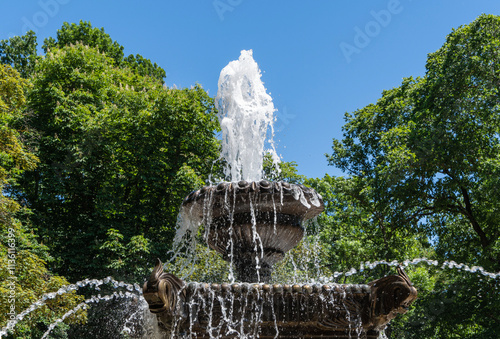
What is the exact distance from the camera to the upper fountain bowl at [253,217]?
625 centimetres

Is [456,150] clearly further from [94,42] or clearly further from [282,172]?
[94,42]

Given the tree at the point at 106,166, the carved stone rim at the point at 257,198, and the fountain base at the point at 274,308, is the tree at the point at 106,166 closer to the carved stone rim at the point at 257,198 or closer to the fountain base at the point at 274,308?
the carved stone rim at the point at 257,198

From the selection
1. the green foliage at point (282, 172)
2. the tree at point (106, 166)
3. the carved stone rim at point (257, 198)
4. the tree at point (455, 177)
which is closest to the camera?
the carved stone rim at point (257, 198)

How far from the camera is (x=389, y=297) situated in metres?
4.80

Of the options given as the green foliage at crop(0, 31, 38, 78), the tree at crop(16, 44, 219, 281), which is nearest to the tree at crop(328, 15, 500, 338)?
the tree at crop(16, 44, 219, 281)

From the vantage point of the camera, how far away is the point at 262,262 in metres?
6.91

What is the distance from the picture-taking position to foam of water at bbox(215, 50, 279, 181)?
30.7 feet

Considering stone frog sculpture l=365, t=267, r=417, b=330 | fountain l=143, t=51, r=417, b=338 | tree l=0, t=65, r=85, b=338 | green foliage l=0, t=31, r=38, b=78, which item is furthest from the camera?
green foliage l=0, t=31, r=38, b=78

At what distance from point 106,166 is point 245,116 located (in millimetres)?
10007

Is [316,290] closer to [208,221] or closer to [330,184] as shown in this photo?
[208,221]

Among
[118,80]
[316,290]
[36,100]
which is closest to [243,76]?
[316,290]

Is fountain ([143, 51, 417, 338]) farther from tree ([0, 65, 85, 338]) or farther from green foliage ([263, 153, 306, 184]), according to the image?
green foliage ([263, 153, 306, 184])

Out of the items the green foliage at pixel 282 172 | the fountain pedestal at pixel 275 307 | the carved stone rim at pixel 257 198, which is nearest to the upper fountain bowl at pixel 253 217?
A: the carved stone rim at pixel 257 198

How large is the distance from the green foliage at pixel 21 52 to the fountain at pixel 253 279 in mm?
16730
